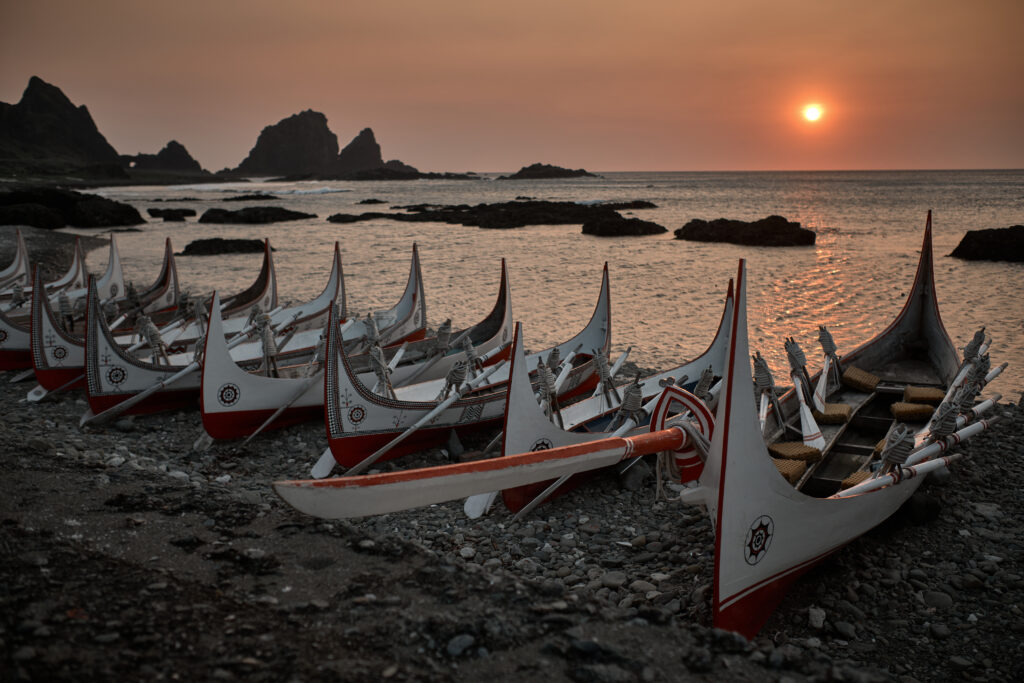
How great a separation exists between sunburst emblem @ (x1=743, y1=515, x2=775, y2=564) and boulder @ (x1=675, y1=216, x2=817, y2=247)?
2972 cm

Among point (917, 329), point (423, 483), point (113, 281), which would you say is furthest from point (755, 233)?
point (423, 483)

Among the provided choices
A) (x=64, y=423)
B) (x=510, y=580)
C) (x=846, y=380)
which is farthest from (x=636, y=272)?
(x=510, y=580)

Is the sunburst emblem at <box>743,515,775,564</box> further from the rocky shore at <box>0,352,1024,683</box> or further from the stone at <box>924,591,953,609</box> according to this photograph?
the stone at <box>924,591,953,609</box>

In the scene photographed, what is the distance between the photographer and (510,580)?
12.7 feet

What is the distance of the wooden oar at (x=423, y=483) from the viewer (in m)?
3.15

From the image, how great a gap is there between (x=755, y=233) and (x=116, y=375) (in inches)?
1168

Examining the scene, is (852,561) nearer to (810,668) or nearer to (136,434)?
(810,668)

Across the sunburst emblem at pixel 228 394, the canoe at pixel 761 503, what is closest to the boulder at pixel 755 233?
the canoe at pixel 761 503

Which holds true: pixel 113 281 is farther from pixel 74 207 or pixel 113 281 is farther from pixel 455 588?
pixel 74 207

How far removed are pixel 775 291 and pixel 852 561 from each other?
52.2ft

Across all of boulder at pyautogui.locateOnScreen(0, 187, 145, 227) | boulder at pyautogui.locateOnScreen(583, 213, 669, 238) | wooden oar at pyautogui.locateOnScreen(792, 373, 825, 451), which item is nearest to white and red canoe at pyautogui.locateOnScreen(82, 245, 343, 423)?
wooden oar at pyautogui.locateOnScreen(792, 373, 825, 451)

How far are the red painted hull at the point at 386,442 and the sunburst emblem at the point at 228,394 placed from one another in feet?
5.59

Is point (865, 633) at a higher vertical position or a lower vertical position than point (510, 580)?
lower

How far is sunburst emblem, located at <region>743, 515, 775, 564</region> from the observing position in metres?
4.09
